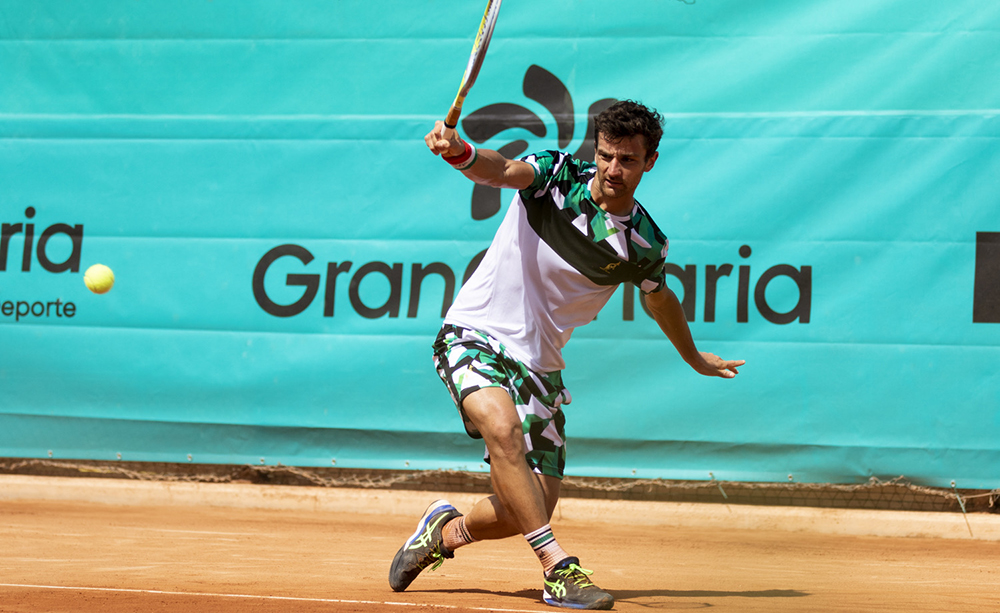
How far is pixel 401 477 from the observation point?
4.45m

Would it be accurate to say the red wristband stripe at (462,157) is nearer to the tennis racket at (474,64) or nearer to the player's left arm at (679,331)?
the tennis racket at (474,64)

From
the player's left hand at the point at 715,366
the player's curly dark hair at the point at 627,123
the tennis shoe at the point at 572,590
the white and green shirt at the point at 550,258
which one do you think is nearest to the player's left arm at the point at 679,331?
the player's left hand at the point at 715,366

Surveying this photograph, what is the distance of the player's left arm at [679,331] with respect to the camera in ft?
9.63

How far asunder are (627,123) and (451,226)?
1877 mm

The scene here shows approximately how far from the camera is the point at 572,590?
2.42 m

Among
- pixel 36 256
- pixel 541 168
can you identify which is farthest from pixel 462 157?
pixel 36 256

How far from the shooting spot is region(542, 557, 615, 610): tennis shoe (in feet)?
7.79

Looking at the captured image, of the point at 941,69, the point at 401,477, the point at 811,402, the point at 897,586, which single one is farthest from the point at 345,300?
Result: the point at 941,69

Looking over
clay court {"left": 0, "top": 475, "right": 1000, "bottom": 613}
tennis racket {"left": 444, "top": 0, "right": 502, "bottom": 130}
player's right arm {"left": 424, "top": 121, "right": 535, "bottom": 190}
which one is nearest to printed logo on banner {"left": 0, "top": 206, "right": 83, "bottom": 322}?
clay court {"left": 0, "top": 475, "right": 1000, "bottom": 613}

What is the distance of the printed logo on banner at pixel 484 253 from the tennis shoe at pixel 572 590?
6.42ft

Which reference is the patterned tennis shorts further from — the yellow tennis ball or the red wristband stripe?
the yellow tennis ball

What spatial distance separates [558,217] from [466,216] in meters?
1.64

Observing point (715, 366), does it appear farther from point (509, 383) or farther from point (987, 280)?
point (987, 280)

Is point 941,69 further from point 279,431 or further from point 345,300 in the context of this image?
point 279,431
